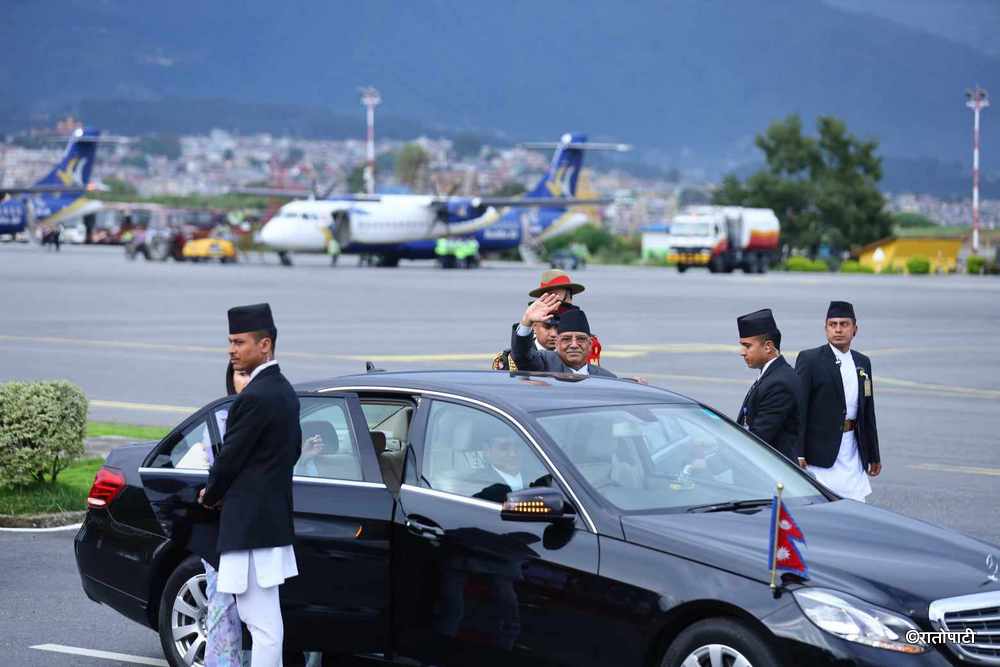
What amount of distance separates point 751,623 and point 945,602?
73cm

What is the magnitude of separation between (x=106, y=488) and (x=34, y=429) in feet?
13.6

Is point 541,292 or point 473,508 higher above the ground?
point 541,292

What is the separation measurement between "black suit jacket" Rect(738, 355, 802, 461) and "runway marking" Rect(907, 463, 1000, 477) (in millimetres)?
5681

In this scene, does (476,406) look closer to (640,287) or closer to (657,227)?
(640,287)

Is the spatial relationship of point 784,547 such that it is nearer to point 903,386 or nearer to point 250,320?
point 250,320

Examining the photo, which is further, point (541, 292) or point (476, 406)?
point (541, 292)

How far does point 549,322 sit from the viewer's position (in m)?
9.57

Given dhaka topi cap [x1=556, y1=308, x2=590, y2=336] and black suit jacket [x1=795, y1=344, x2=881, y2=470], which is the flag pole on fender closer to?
black suit jacket [x1=795, y1=344, x2=881, y2=470]

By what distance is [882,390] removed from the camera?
21.2 meters

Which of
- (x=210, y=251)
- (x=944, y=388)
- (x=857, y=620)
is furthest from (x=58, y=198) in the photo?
(x=857, y=620)

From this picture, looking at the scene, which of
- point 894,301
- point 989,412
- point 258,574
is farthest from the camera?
point 894,301

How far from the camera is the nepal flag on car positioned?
18.9 ft

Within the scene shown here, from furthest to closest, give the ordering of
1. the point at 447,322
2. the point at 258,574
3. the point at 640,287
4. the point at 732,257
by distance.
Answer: the point at 732,257
the point at 640,287
the point at 447,322
the point at 258,574

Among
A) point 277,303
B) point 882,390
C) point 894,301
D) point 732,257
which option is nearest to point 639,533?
point 882,390
